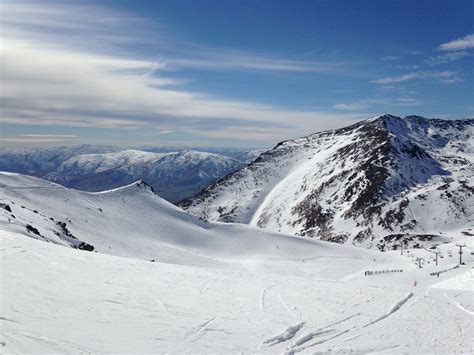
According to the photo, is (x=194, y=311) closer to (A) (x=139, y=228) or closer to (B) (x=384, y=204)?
(A) (x=139, y=228)

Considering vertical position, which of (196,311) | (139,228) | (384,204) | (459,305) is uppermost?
(196,311)

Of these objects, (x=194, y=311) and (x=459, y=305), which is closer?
(x=194, y=311)

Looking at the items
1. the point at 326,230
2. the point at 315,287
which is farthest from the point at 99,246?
the point at 326,230

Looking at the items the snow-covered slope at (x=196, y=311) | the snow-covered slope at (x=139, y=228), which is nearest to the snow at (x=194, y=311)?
the snow-covered slope at (x=196, y=311)

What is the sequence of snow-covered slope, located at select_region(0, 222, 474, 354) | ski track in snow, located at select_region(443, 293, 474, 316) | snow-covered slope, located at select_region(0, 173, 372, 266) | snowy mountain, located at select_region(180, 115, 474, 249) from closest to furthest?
snow-covered slope, located at select_region(0, 222, 474, 354), ski track in snow, located at select_region(443, 293, 474, 316), snow-covered slope, located at select_region(0, 173, 372, 266), snowy mountain, located at select_region(180, 115, 474, 249)

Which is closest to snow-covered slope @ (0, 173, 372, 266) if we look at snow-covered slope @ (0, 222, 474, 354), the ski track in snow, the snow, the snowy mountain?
the snow

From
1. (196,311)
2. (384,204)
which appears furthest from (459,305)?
(384,204)

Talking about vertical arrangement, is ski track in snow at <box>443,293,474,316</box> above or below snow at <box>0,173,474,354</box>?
below

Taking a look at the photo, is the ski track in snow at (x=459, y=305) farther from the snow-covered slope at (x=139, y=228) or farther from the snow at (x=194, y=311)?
the snow-covered slope at (x=139, y=228)

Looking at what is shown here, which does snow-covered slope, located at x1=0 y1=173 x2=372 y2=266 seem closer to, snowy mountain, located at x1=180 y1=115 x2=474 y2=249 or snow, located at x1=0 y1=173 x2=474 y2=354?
snow, located at x1=0 y1=173 x2=474 y2=354

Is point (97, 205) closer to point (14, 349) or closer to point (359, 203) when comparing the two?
point (14, 349)

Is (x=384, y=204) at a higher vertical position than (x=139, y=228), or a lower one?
lower
